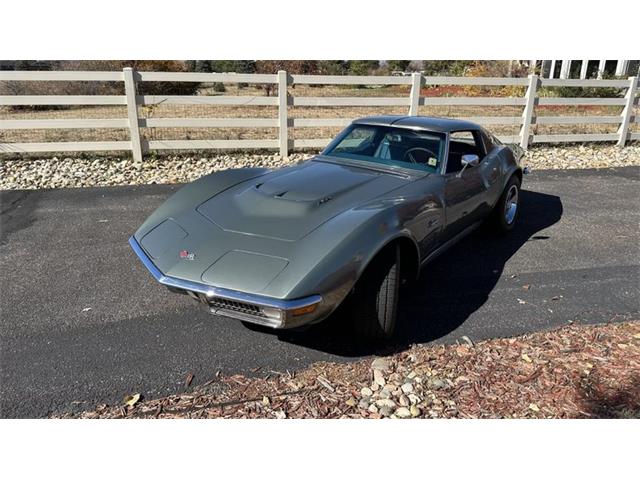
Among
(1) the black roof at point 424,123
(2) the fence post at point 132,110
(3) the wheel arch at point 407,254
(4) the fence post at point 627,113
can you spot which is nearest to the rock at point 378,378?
(3) the wheel arch at point 407,254

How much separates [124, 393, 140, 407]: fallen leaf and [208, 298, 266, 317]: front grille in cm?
68

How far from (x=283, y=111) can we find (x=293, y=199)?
5817 millimetres

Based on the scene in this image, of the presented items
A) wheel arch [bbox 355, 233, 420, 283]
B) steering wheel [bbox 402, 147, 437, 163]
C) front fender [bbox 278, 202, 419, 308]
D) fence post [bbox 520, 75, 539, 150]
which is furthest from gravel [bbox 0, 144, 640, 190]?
front fender [bbox 278, 202, 419, 308]

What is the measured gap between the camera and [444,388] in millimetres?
2740

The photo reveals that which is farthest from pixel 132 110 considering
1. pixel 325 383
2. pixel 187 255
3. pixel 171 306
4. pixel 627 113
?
pixel 627 113

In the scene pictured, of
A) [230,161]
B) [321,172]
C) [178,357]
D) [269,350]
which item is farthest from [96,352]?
[230,161]

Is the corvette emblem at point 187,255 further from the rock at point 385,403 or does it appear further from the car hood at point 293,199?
the rock at point 385,403

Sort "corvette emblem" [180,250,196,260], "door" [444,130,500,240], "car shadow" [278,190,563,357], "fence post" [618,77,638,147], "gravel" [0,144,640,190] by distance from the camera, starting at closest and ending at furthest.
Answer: "corvette emblem" [180,250,196,260], "car shadow" [278,190,563,357], "door" [444,130,500,240], "gravel" [0,144,640,190], "fence post" [618,77,638,147]

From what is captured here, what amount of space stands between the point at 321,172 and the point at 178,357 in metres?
1.92

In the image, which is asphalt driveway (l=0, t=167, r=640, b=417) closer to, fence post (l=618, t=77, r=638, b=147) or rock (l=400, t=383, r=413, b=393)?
rock (l=400, t=383, r=413, b=393)

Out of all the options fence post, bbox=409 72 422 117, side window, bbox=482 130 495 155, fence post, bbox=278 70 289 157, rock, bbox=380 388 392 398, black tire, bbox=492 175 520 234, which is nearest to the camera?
rock, bbox=380 388 392 398

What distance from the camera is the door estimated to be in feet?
12.9

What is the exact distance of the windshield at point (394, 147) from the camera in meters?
4.04

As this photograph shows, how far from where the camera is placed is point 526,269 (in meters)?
4.46
